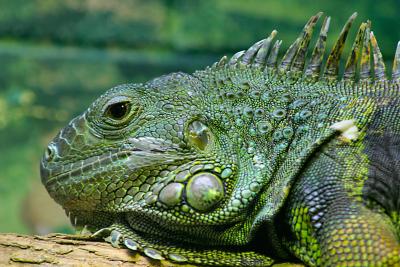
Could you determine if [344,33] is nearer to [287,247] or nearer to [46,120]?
[287,247]

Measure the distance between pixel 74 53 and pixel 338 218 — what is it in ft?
21.9

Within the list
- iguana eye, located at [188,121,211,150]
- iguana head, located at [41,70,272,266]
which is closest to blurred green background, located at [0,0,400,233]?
iguana head, located at [41,70,272,266]

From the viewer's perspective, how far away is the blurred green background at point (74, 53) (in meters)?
8.45

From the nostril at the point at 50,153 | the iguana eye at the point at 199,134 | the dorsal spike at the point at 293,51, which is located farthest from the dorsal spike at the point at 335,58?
the nostril at the point at 50,153

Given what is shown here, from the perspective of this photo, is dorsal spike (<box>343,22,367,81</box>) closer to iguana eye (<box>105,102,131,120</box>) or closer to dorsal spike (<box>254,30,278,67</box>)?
dorsal spike (<box>254,30,278,67</box>)

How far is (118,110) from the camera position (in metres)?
3.73

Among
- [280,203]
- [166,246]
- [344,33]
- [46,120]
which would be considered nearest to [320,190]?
[280,203]

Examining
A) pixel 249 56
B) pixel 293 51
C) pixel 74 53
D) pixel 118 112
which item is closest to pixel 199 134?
pixel 118 112

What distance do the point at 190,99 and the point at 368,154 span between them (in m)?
1.32

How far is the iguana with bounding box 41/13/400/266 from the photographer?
124 inches

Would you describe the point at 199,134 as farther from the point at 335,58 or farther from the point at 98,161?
the point at 335,58

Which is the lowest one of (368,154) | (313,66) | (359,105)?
(368,154)

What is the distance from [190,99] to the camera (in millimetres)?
3793

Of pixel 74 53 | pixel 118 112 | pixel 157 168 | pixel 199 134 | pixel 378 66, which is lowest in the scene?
pixel 157 168
